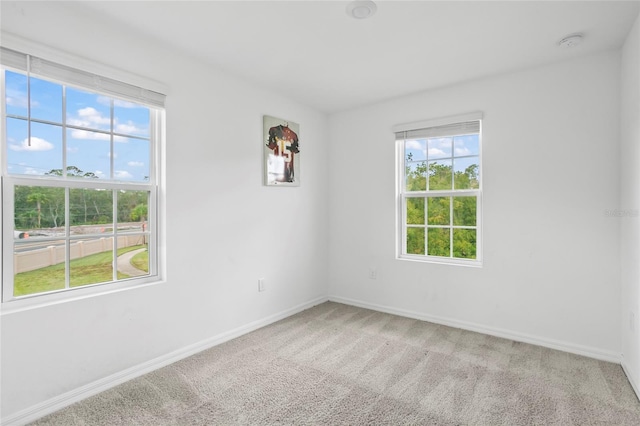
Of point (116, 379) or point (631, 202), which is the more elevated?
Answer: point (631, 202)

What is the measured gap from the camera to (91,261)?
2.21m

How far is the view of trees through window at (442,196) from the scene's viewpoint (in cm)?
330

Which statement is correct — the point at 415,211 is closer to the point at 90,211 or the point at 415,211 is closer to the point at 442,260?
the point at 442,260

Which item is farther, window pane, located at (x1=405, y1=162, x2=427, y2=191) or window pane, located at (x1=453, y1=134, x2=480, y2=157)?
window pane, located at (x1=405, y1=162, x2=427, y2=191)

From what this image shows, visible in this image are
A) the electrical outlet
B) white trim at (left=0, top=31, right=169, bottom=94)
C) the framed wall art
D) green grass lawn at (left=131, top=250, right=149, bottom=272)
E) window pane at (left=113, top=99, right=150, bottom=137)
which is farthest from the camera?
the electrical outlet

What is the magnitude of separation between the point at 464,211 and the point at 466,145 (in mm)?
678

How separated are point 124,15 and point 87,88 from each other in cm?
53

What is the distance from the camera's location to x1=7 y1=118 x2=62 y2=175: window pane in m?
1.88

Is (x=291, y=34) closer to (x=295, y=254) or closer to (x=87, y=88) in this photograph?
(x=87, y=88)

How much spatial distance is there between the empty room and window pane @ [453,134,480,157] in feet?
0.05

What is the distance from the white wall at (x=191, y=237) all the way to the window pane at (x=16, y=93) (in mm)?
254

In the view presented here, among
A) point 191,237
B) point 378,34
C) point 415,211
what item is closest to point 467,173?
point 415,211

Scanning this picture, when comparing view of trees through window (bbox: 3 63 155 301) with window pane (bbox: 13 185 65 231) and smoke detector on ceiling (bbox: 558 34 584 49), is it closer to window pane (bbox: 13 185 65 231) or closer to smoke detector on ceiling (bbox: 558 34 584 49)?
window pane (bbox: 13 185 65 231)

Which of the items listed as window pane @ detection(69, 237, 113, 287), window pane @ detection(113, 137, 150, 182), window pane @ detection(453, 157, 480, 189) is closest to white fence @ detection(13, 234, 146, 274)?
window pane @ detection(69, 237, 113, 287)
